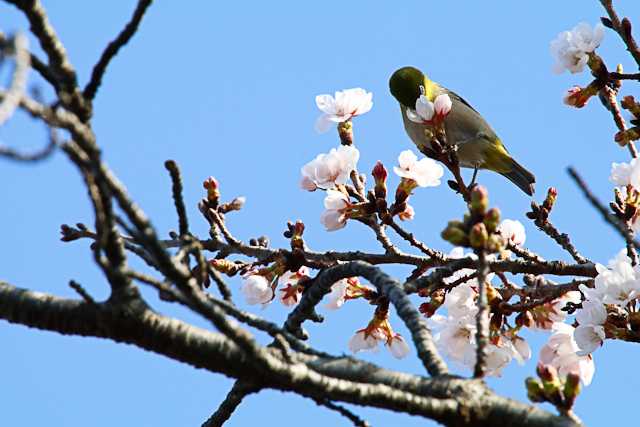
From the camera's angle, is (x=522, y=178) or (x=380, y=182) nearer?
(x=380, y=182)

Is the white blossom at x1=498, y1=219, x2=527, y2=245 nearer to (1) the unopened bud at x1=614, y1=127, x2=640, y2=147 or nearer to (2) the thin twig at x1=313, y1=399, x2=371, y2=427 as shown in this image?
(1) the unopened bud at x1=614, y1=127, x2=640, y2=147

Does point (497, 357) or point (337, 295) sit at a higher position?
point (337, 295)

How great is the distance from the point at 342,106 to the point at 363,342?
4.34 feet

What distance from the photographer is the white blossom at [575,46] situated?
15.4 feet

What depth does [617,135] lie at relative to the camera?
177 inches

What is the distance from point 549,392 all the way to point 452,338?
187 cm

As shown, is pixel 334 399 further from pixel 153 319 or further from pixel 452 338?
pixel 452 338

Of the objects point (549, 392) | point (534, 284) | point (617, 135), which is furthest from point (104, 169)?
point (617, 135)

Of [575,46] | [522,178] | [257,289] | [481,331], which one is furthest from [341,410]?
[522,178]

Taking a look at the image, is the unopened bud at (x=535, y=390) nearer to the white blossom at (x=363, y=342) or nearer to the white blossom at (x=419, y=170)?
the white blossom at (x=363, y=342)

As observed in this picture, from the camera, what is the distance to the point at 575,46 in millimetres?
4750

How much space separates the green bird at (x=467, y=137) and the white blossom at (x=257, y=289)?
3286mm

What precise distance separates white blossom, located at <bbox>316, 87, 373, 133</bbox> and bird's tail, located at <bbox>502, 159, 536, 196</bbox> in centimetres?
302

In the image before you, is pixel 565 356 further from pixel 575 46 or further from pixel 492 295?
pixel 575 46
